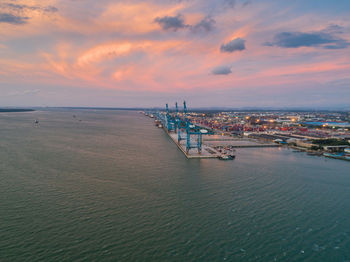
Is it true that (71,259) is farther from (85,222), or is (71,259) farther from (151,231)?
(151,231)

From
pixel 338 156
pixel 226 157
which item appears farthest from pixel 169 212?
pixel 338 156

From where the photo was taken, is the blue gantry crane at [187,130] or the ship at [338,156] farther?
the blue gantry crane at [187,130]

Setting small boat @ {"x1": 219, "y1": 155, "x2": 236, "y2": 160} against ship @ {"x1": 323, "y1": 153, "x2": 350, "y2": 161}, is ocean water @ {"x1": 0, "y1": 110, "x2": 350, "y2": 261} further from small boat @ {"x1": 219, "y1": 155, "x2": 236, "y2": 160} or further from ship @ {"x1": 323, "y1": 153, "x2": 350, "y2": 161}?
ship @ {"x1": 323, "y1": 153, "x2": 350, "y2": 161}

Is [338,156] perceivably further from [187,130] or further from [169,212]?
[169,212]

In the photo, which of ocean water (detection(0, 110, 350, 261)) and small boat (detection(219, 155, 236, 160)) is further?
small boat (detection(219, 155, 236, 160))

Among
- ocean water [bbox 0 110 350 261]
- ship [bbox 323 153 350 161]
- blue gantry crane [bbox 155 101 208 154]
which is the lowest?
ship [bbox 323 153 350 161]

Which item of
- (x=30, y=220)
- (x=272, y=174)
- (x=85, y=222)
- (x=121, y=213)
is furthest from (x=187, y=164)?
(x=30, y=220)

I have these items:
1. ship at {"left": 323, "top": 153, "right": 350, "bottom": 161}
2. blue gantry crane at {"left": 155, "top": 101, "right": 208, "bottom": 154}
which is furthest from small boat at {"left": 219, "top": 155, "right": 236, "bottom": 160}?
ship at {"left": 323, "top": 153, "right": 350, "bottom": 161}

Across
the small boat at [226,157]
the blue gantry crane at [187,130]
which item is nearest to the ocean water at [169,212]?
the small boat at [226,157]

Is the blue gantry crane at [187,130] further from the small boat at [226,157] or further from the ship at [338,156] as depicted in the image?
the ship at [338,156]

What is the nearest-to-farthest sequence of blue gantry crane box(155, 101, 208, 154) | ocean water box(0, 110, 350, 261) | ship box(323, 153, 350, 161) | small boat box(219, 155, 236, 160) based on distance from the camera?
Result: ocean water box(0, 110, 350, 261), small boat box(219, 155, 236, 160), ship box(323, 153, 350, 161), blue gantry crane box(155, 101, 208, 154)
